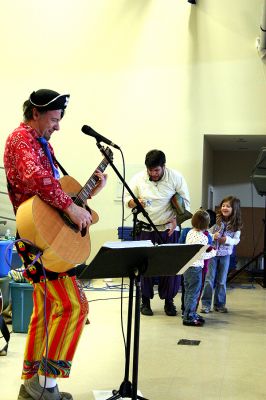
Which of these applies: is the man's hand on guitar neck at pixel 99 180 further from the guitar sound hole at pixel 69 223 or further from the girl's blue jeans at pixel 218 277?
the girl's blue jeans at pixel 218 277

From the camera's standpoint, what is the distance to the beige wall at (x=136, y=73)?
26.3 feet

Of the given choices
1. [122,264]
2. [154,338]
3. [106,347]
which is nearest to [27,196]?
[122,264]

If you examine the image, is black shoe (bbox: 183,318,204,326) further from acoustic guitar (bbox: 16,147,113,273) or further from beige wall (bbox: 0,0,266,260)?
beige wall (bbox: 0,0,266,260)

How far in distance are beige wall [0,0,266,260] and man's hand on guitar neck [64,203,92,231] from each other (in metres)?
5.36

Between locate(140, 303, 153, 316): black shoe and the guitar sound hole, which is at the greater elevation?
the guitar sound hole

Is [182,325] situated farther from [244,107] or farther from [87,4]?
[87,4]

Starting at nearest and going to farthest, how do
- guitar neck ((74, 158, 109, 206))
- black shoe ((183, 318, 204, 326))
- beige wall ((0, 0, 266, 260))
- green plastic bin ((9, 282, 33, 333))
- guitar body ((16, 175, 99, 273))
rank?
1. guitar body ((16, 175, 99, 273))
2. guitar neck ((74, 158, 109, 206))
3. green plastic bin ((9, 282, 33, 333))
4. black shoe ((183, 318, 204, 326))
5. beige wall ((0, 0, 266, 260))

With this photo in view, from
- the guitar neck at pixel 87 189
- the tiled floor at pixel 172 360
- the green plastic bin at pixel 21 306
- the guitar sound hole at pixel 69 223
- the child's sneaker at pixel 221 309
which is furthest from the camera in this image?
the child's sneaker at pixel 221 309

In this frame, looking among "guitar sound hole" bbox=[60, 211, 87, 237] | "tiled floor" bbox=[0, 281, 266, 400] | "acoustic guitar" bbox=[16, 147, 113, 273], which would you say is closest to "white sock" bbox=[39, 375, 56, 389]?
"tiled floor" bbox=[0, 281, 266, 400]

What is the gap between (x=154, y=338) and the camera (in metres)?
4.54

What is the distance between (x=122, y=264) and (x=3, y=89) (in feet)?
20.7

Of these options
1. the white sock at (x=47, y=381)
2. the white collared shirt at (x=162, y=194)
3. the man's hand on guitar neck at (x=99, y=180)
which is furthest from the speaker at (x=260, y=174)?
the white sock at (x=47, y=381)

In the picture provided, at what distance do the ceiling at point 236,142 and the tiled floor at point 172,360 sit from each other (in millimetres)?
3256

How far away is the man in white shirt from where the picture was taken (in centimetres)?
538
